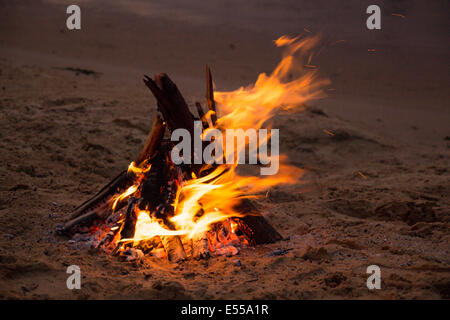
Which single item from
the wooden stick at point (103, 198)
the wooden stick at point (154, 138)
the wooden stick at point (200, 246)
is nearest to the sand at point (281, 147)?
the wooden stick at point (200, 246)

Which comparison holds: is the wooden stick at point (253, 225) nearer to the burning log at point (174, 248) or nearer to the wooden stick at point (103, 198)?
the burning log at point (174, 248)

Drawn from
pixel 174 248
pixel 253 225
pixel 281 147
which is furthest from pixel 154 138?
pixel 281 147

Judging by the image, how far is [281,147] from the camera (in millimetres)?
5988

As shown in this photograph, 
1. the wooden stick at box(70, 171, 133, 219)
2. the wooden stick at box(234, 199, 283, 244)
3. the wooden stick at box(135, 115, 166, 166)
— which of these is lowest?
the wooden stick at box(234, 199, 283, 244)

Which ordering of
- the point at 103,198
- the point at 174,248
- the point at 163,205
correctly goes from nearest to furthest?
the point at 174,248
the point at 163,205
the point at 103,198

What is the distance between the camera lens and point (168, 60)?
458 inches

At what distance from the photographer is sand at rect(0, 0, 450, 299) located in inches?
107

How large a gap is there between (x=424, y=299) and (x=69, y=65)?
9.44 meters

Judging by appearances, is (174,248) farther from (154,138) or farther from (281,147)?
(281,147)

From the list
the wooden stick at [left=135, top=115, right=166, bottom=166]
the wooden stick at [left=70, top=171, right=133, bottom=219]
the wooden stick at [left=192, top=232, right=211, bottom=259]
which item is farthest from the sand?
the wooden stick at [left=135, top=115, right=166, bottom=166]

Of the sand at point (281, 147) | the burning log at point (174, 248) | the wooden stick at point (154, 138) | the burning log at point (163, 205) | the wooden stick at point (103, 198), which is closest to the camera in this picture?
the sand at point (281, 147)

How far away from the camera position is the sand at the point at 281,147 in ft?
8.95

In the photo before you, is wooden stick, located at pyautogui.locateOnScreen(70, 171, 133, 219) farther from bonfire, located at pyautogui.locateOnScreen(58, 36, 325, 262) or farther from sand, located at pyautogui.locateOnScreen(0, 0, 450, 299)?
sand, located at pyautogui.locateOnScreen(0, 0, 450, 299)

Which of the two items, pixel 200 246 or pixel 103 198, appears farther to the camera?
pixel 103 198
